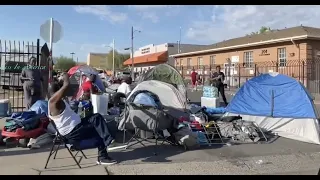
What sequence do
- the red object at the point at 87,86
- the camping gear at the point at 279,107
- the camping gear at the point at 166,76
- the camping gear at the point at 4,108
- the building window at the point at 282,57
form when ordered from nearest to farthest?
the camping gear at the point at 279,107
the camping gear at the point at 4,108
the red object at the point at 87,86
the camping gear at the point at 166,76
the building window at the point at 282,57

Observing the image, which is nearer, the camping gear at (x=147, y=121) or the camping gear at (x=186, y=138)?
the camping gear at (x=147, y=121)

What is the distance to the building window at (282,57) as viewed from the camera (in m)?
29.4

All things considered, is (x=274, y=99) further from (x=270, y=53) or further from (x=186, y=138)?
(x=270, y=53)

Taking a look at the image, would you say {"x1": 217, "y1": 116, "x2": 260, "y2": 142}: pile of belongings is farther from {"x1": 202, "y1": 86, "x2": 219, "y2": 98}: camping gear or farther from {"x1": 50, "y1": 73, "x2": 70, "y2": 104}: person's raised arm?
{"x1": 202, "y1": 86, "x2": 219, "y2": 98}: camping gear

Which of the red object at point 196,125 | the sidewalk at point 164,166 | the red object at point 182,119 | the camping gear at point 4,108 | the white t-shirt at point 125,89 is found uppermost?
the white t-shirt at point 125,89

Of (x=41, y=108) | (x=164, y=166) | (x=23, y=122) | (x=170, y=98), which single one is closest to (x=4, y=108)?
(x=41, y=108)

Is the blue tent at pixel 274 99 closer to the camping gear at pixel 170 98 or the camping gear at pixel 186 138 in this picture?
the camping gear at pixel 170 98

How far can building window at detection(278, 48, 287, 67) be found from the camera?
29.4m

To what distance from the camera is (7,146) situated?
320 inches

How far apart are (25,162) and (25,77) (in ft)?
Result: 15.9

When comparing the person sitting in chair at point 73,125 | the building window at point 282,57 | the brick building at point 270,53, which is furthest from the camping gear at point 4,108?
the building window at point 282,57

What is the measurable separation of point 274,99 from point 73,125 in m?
5.96
